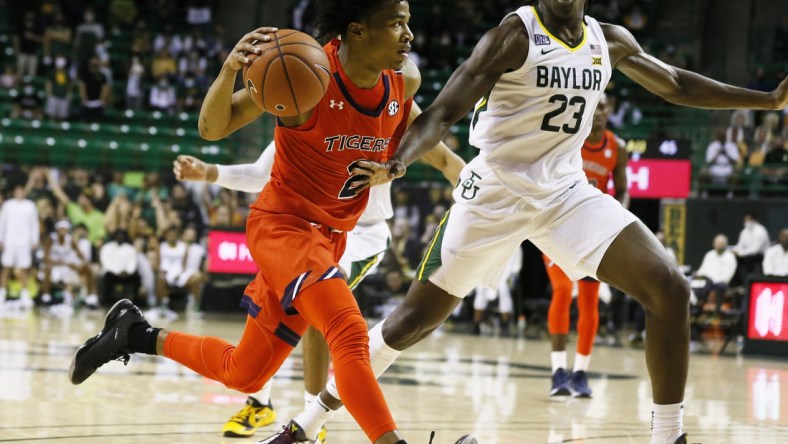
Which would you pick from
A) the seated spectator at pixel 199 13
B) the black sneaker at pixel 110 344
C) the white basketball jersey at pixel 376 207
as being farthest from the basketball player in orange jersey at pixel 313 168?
the seated spectator at pixel 199 13

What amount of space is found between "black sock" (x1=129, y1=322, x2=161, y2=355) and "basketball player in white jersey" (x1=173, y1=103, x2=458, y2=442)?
Result: 0.80 meters

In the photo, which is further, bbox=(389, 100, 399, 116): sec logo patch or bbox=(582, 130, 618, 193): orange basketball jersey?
bbox=(582, 130, 618, 193): orange basketball jersey

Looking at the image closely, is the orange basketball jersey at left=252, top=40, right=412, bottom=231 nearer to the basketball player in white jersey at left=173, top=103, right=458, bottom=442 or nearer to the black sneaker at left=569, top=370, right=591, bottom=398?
the basketball player in white jersey at left=173, top=103, right=458, bottom=442

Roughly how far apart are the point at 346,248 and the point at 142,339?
4.72ft

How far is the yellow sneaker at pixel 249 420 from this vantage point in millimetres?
5801

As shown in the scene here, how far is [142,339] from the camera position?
5.08 meters

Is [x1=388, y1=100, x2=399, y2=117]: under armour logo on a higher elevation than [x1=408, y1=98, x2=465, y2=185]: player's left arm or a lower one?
higher

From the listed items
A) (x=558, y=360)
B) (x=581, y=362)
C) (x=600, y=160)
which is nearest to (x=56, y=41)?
(x=600, y=160)

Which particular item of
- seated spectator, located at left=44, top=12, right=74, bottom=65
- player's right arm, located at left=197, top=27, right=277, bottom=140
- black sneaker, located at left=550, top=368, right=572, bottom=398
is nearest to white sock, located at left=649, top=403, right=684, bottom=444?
player's right arm, located at left=197, top=27, right=277, bottom=140

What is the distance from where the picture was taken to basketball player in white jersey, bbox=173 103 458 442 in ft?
18.2

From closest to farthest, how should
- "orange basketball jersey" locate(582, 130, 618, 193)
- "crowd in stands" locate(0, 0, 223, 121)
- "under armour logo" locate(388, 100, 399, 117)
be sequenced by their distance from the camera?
"under armour logo" locate(388, 100, 399, 117) < "orange basketball jersey" locate(582, 130, 618, 193) < "crowd in stands" locate(0, 0, 223, 121)

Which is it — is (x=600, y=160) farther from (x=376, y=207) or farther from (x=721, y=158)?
(x=721, y=158)

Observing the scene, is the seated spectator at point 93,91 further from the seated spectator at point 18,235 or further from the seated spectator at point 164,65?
the seated spectator at point 18,235

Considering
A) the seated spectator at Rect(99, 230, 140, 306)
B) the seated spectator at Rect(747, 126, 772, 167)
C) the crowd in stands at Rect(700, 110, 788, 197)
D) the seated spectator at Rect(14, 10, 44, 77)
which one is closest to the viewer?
the seated spectator at Rect(99, 230, 140, 306)
